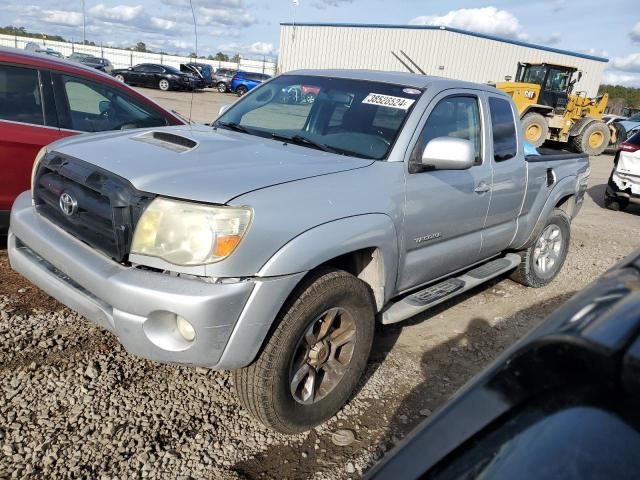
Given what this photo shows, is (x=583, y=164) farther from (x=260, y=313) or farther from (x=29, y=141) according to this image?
(x=29, y=141)

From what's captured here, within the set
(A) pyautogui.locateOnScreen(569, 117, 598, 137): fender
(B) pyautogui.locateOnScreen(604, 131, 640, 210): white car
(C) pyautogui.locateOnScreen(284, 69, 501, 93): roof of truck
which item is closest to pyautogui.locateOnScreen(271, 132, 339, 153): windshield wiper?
(C) pyautogui.locateOnScreen(284, 69, 501, 93): roof of truck

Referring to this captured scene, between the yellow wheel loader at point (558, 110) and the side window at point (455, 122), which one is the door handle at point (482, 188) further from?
the yellow wheel loader at point (558, 110)

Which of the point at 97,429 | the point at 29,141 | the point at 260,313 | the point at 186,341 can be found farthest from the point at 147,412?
the point at 29,141

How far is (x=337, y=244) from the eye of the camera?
101 inches

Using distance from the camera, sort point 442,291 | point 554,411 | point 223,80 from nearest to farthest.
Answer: point 554,411 < point 442,291 < point 223,80

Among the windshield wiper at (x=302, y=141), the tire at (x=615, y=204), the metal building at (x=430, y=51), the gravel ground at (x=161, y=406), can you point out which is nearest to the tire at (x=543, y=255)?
the gravel ground at (x=161, y=406)

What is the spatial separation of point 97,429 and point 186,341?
29.6 inches

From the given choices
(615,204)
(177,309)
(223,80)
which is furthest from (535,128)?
(223,80)

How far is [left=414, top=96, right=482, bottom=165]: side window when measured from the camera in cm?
337

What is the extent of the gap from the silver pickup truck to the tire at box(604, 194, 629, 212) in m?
7.40

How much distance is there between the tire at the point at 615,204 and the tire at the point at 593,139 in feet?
29.2

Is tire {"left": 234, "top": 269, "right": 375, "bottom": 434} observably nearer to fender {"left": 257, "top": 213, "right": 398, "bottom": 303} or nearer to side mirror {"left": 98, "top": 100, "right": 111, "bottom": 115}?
fender {"left": 257, "top": 213, "right": 398, "bottom": 303}

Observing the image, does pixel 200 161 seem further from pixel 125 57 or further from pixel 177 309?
pixel 125 57

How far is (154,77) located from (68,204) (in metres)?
30.4
